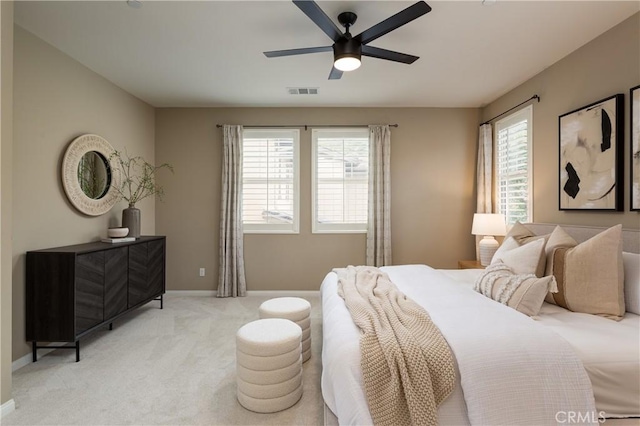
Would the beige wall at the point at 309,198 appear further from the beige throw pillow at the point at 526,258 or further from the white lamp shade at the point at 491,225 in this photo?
the beige throw pillow at the point at 526,258

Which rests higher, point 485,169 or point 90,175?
point 485,169

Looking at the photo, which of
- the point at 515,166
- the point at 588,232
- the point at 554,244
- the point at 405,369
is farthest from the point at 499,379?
the point at 515,166

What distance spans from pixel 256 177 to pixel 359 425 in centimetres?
397

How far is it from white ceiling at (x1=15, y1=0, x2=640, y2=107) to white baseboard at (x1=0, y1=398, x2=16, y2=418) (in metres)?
2.78

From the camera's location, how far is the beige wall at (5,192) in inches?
78.7

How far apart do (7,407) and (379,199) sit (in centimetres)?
415

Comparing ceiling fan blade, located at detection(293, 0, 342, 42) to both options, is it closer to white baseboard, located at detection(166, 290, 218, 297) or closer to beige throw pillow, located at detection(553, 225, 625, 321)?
beige throw pillow, located at detection(553, 225, 625, 321)

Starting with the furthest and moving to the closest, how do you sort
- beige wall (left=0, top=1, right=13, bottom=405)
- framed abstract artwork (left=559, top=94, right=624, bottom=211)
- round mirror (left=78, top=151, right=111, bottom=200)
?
round mirror (left=78, top=151, right=111, bottom=200) < framed abstract artwork (left=559, top=94, right=624, bottom=211) < beige wall (left=0, top=1, right=13, bottom=405)

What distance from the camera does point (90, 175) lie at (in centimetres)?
350

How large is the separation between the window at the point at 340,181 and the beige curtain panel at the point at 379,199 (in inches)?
5.9

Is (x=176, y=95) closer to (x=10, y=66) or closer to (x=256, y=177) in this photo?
(x=256, y=177)

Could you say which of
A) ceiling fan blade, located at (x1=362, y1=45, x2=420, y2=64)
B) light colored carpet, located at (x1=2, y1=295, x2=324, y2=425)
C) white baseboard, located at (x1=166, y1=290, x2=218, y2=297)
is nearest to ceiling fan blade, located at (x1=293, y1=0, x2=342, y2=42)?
ceiling fan blade, located at (x1=362, y1=45, x2=420, y2=64)

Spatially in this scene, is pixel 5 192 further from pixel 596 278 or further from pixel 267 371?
pixel 596 278

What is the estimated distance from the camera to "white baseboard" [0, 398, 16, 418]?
78.8 inches
